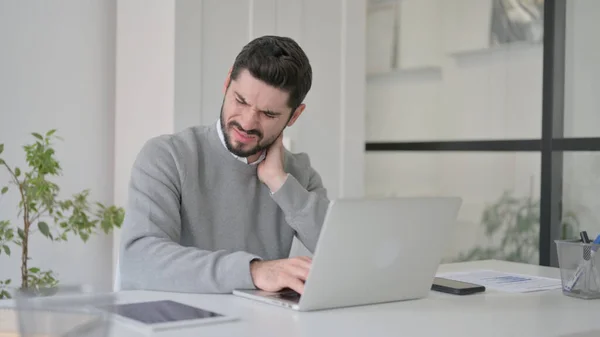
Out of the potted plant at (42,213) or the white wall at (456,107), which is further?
the white wall at (456,107)

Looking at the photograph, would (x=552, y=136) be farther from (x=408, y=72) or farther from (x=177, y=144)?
(x=177, y=144)

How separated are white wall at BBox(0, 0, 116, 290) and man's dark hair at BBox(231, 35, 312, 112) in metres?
1.45

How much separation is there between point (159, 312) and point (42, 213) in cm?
196

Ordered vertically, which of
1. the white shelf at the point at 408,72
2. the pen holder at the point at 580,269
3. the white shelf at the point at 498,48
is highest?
the white shelf at the point at 498,48

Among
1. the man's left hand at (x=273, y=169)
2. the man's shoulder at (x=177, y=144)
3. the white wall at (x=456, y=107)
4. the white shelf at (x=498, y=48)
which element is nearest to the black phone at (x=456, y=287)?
the man's left hand at (x=273, y=169)

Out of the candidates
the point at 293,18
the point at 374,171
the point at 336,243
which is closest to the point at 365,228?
the point at 336,243

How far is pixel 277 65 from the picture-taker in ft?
6.70

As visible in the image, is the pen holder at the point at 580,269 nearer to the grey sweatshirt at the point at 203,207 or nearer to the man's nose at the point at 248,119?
the grey sweatshirt at the point at 203,207

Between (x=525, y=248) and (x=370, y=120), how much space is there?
113 cm

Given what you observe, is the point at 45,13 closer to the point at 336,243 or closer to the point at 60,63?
the point at 60,63

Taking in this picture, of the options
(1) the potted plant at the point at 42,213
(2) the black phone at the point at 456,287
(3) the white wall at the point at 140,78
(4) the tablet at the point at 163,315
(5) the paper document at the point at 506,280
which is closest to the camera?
(4) the tablet at the point at 163,315

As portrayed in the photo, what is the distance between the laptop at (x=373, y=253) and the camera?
56.4 inches

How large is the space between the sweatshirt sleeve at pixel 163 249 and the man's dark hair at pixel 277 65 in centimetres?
30

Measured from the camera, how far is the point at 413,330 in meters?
1.32
